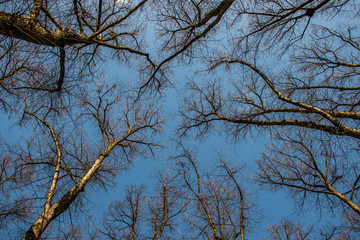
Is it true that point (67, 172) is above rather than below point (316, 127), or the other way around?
below

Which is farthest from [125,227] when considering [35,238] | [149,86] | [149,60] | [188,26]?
[188,26]

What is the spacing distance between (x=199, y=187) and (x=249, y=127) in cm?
245

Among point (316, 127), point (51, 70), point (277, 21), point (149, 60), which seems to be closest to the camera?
point (51, 70)

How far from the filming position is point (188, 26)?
160 inches

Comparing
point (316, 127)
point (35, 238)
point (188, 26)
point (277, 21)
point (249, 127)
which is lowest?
point (35, 238)

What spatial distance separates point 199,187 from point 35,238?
4.13 metres

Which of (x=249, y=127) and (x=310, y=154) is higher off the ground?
(x=249, y=127)

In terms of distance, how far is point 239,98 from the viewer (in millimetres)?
5516

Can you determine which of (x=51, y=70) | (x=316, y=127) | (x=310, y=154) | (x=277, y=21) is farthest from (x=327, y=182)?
(x=51, y=70)

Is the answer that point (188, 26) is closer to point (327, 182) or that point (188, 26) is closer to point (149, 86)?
point (149, 86)

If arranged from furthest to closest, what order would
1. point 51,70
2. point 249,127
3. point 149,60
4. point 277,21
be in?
point 249,127
point 149,60
point 277,21
point 51,70

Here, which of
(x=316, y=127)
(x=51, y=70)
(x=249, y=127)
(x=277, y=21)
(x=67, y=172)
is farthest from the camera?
(x=67, y=172)

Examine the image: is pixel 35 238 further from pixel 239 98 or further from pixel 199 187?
pixel 239 98

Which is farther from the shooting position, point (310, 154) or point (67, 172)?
point (67, 172)
